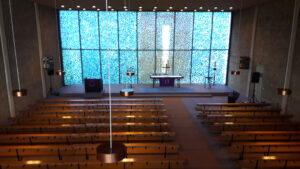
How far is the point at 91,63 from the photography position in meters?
14.7

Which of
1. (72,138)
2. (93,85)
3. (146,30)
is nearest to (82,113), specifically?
(72,138)

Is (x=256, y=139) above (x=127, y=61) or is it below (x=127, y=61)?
below

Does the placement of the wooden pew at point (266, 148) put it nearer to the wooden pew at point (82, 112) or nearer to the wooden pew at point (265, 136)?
the wooden pew at point (265, 136)

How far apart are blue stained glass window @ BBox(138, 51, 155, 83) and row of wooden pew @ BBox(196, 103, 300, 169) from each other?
23.9 feet

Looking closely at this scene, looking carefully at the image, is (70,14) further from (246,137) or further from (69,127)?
(246,137)

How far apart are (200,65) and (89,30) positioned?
820cm

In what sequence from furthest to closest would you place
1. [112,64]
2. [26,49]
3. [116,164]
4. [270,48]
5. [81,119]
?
[112,64] < [270,48] < [26,49] < [81,119] < [116,164]

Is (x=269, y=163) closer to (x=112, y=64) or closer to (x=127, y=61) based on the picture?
(x=127, y=61)

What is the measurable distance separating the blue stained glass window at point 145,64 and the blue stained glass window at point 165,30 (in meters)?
0.87

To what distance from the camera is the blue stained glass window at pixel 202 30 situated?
14.4m

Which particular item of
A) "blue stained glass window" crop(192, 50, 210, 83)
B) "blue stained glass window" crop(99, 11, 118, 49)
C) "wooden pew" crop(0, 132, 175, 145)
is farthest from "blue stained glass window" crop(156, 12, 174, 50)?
"wooden pew" crop(0, 132, 175, 145)

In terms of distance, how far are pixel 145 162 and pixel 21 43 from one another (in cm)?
848

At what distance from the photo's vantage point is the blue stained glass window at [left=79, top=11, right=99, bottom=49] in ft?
46.0

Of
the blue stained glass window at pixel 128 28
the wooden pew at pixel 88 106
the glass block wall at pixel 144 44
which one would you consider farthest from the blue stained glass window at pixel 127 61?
the wooden pew at pixel 88 106
